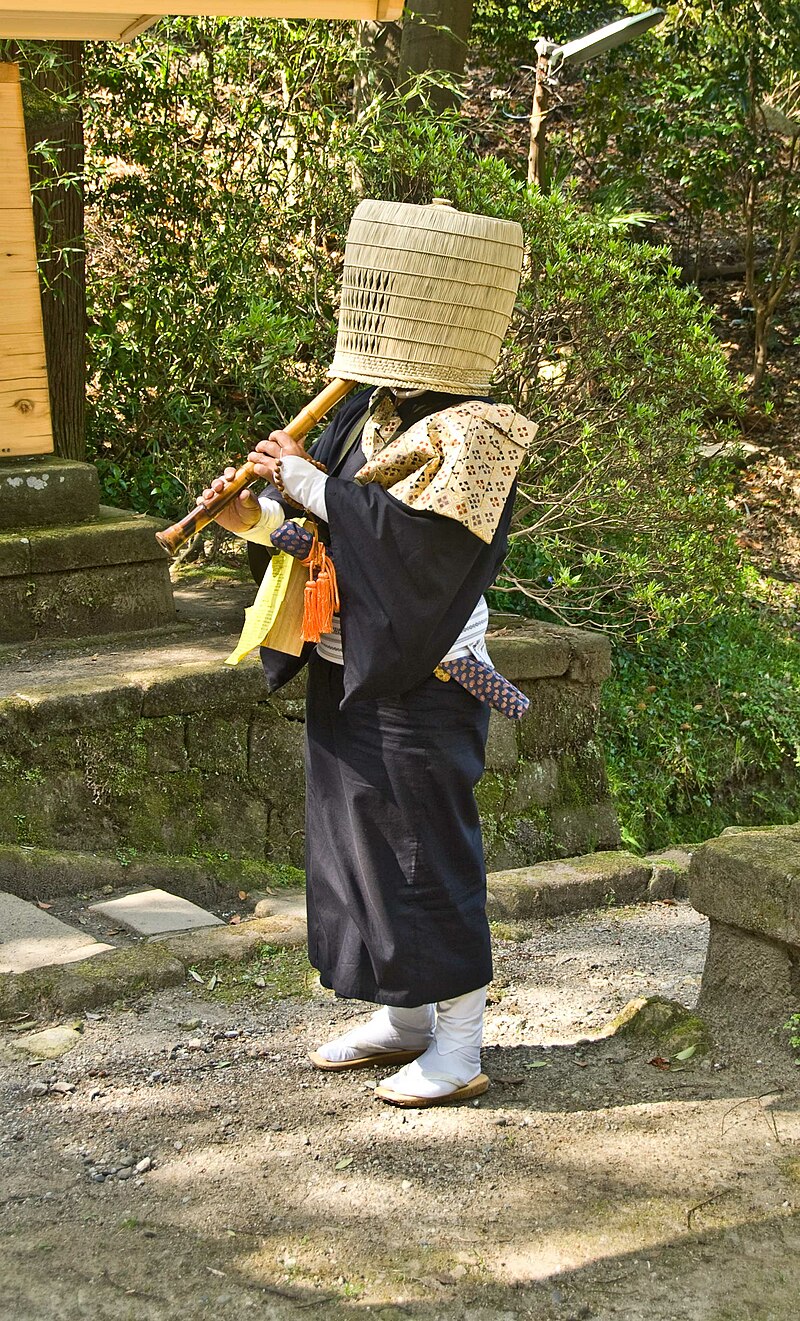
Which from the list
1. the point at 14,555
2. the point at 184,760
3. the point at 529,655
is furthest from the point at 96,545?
the point at 529,655

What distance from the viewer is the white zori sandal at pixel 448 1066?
287 cm

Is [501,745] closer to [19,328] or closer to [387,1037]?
[387,1037]

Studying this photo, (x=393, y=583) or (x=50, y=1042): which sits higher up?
(x=393, y=583)

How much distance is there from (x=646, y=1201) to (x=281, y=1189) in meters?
0.69

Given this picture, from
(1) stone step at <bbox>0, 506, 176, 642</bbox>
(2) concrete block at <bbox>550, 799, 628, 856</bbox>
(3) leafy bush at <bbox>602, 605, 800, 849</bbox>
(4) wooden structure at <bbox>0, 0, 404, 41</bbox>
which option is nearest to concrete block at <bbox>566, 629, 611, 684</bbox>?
(2) concrete block at <bbox>550, 799, 628, 856</bbox>

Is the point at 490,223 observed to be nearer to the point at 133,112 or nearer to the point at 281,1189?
the point at 281,1189

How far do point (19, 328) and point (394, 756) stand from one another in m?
1.61

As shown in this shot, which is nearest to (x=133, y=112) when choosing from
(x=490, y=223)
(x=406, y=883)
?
(x=490, y=223)

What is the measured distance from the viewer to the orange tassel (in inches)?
107

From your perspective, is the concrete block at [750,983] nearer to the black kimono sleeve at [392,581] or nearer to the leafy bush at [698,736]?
the black kimono sleeve at [392,581]

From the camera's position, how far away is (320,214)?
20.4ft

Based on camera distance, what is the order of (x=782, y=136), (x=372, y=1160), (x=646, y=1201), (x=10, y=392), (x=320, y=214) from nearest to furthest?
(x=646, y=1201), (x=372, y=1160), (x=10, y=392), (x=320, y=214), (x=782, y=136)

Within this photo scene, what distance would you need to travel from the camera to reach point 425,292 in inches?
104

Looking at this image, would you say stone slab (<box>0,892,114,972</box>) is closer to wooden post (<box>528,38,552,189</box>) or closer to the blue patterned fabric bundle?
the blue patterned fabric bundle
